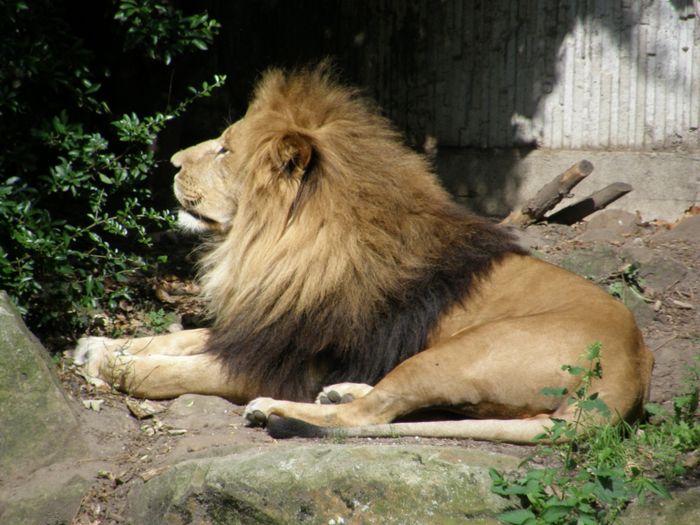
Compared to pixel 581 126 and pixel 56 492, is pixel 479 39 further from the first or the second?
pixel 56 492

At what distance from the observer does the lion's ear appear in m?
3.69

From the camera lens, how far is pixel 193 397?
3826 mm

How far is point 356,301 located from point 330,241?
0.25 metres

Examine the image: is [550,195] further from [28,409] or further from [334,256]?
[28,409]

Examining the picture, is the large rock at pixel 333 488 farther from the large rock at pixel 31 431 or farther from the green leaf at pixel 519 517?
the large rock at pixel 31 431

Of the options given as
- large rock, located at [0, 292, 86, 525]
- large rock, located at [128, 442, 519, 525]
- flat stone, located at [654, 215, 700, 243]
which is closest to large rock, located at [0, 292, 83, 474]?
large rock, located at [0, 292, 86, 525]

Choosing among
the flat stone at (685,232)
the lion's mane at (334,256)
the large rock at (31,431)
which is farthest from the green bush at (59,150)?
the flat stone at (685,232)

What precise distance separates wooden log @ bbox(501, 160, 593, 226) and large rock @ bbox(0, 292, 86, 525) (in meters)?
3.33

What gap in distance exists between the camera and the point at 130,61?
5.25 m

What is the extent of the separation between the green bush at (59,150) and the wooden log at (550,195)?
238 cm

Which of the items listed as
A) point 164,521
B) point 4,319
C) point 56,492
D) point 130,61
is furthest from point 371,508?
point 130,61

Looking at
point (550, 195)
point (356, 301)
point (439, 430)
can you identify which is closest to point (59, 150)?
point (356, 301)

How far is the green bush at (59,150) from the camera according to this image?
3891 mm

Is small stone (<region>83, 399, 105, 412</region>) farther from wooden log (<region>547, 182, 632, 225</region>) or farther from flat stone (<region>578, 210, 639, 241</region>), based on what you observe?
wooden log (<region>547, 182, 632, 225</region>)
